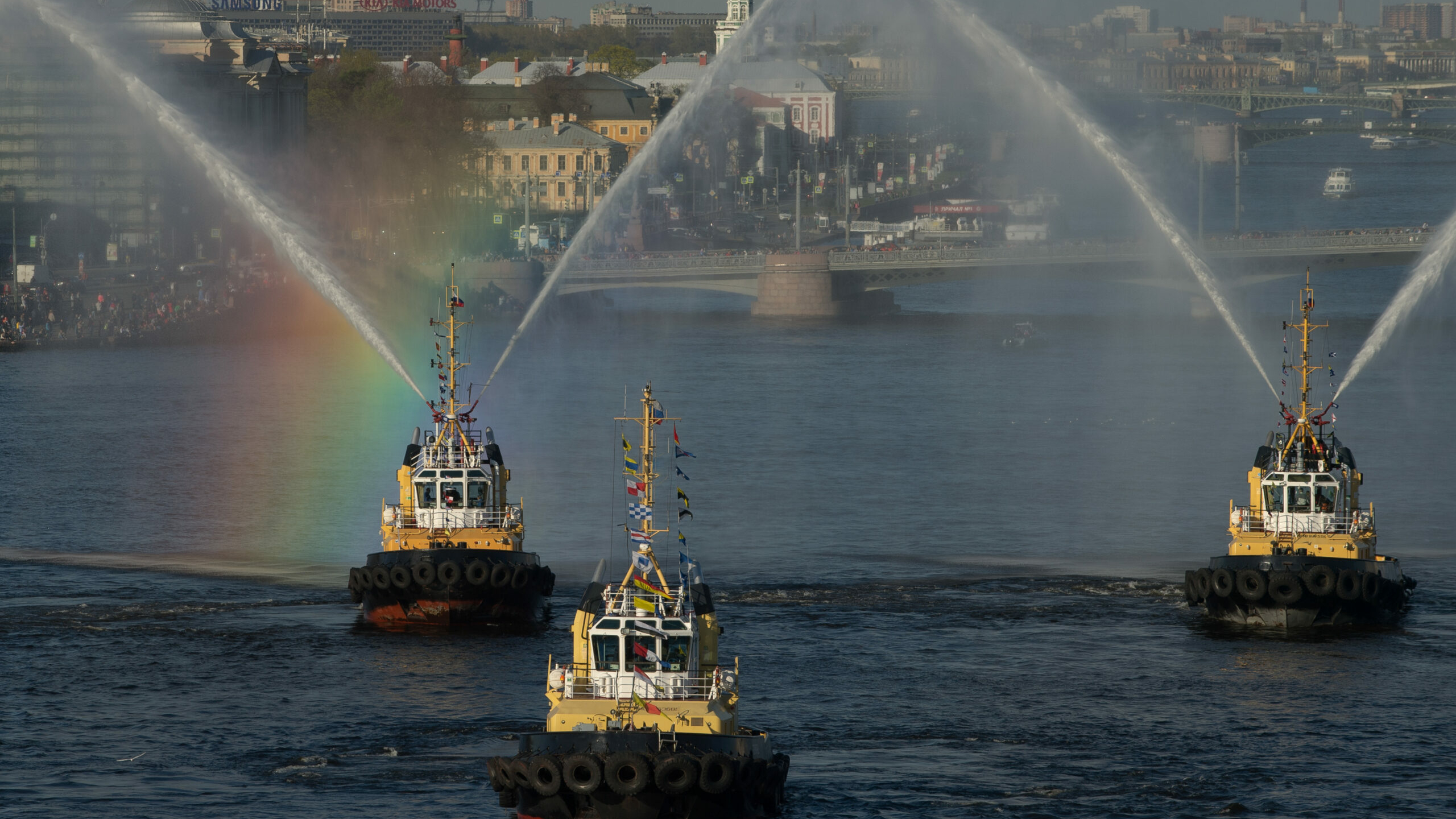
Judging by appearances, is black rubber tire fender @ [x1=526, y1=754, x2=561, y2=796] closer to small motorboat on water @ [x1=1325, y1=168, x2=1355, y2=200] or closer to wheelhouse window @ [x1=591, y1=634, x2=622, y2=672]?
wheelhouse window @ [x1=591, y1=634, x2=622, y2=672]

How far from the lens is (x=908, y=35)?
178m

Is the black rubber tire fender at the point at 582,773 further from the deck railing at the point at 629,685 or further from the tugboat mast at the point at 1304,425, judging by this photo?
the tugboat mast at the point at 1304,425

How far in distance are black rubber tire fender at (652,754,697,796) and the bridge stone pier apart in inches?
3542

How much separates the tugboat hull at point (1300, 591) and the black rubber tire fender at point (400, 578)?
17.1m

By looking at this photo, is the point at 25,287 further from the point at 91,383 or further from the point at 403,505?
the point at 403,505

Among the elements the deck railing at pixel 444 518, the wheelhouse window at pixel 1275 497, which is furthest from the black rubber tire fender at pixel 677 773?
the wheelhouse window at pixel 1275 497

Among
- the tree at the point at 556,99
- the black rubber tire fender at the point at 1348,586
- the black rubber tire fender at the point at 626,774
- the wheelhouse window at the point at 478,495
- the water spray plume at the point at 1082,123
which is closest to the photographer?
the black rubber tire fender at the point at 626,774

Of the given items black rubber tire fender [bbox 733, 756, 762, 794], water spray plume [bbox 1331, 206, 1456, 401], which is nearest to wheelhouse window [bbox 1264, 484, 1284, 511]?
water spray plume [bbox 1331, 206, 1456, 401]

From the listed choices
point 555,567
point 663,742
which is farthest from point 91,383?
point 663,742

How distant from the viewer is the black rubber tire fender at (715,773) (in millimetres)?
27828

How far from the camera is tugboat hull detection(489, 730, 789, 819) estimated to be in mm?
27766

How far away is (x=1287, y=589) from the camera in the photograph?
43844 mm

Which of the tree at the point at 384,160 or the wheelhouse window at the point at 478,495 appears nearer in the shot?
the wheelhouse window at the point at 478,495

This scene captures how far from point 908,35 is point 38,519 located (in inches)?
5073
